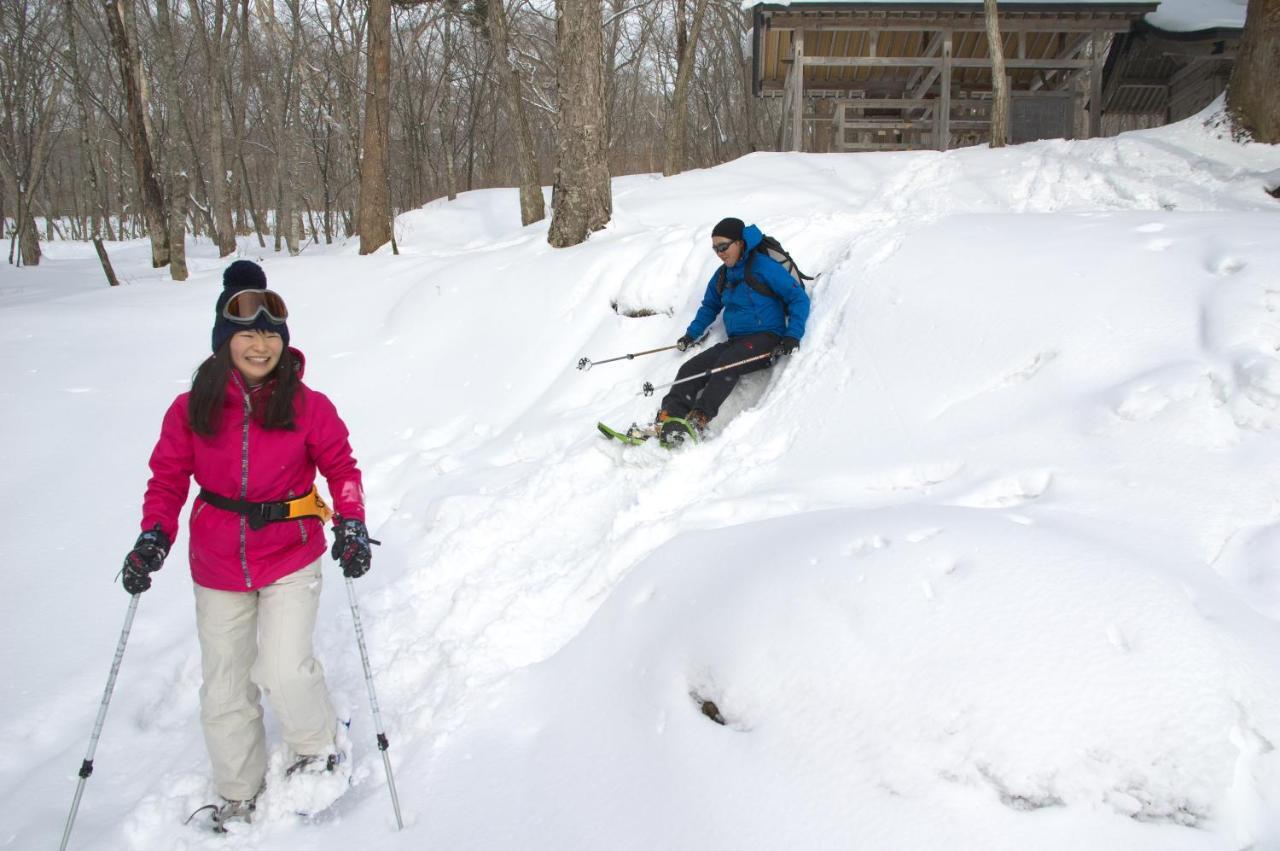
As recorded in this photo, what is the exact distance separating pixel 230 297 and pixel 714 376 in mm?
3201

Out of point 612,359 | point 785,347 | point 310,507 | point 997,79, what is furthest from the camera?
point 997,79

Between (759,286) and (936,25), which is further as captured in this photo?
(936,25)

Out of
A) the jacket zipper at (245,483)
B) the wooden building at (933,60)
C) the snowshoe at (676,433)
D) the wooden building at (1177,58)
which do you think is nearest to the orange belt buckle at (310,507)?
the jacket zipper at (245,483)

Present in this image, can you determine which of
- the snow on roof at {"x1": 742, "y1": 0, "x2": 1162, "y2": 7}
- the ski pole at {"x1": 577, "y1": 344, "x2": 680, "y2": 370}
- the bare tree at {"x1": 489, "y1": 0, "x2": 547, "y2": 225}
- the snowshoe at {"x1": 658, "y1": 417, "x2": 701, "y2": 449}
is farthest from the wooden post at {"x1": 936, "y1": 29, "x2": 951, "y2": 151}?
the snowshoe at {"x1": 658, "y1": 417, "x2": 701, "y2": 449}

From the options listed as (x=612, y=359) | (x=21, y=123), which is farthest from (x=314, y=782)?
(x=21, y=123)

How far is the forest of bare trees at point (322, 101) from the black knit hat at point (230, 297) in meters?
5.87

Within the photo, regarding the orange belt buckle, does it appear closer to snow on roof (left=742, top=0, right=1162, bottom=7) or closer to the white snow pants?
the white snow pants

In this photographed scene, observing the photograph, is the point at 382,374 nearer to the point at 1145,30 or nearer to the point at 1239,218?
the point at 1239,218

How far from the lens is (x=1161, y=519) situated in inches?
107

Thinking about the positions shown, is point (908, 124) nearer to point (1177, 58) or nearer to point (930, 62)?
point (930, 62)

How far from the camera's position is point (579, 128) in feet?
26.0

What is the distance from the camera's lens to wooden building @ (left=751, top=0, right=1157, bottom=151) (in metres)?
14.1

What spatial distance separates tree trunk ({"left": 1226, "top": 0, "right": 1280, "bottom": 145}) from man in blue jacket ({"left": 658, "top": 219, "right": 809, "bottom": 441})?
22.9 feet

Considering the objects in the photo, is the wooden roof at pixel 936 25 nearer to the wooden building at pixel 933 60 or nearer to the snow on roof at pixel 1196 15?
the wooden building at pixel 933 60
